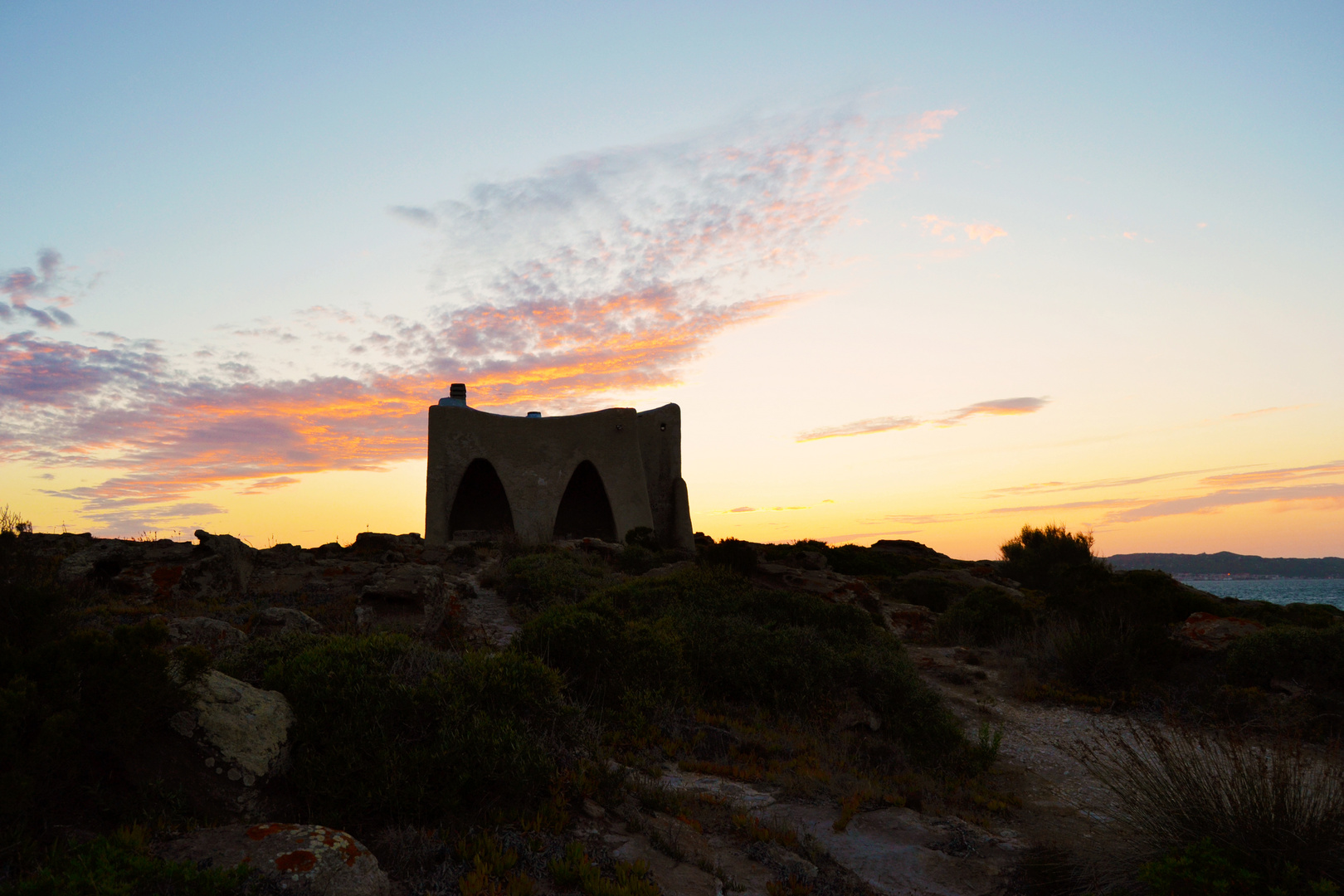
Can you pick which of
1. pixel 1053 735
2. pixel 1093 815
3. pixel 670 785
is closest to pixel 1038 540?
pixel 1053 735

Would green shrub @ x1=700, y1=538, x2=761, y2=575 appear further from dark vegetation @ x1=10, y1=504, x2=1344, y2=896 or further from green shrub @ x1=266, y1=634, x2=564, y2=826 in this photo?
green shrub @ x1=266, y1=634, x2=564, y2=826

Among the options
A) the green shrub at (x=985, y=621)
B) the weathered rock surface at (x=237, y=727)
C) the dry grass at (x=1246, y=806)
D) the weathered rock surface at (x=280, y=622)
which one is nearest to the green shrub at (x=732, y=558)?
the green shrub at (x=985, y=621)

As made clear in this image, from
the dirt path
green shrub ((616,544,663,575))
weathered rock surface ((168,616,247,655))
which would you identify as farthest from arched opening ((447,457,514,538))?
weathered rock surface ((168,616,247,655))

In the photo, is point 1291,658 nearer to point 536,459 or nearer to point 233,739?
point 233,739

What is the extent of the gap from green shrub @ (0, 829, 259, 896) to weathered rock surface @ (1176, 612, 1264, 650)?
12.1 meters

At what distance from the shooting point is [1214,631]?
11.0 metres

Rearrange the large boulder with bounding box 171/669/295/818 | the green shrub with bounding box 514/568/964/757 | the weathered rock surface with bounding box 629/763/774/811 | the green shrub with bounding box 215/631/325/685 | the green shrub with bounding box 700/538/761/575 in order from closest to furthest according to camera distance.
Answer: the large boulder with bounding box 171/669/295/818 → the green shrub with bounding box 215/631/325/685 → the weathered rock surface with bounding box 629/763/774/811 → the green shrub with bounding box 514/568/964/757 → the green shrub with bounding box 700/538/761/575

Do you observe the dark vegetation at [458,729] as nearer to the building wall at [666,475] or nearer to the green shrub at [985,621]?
the green shrub at [985,621]

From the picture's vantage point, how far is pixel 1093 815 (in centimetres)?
614

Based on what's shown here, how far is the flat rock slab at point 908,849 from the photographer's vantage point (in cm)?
476

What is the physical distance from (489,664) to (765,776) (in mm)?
2528

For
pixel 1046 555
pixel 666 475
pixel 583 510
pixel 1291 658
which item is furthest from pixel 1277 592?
pixel 1291 658

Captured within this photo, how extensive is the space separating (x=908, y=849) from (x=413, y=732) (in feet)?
11.3

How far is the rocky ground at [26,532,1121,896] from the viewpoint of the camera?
13.0 ft
